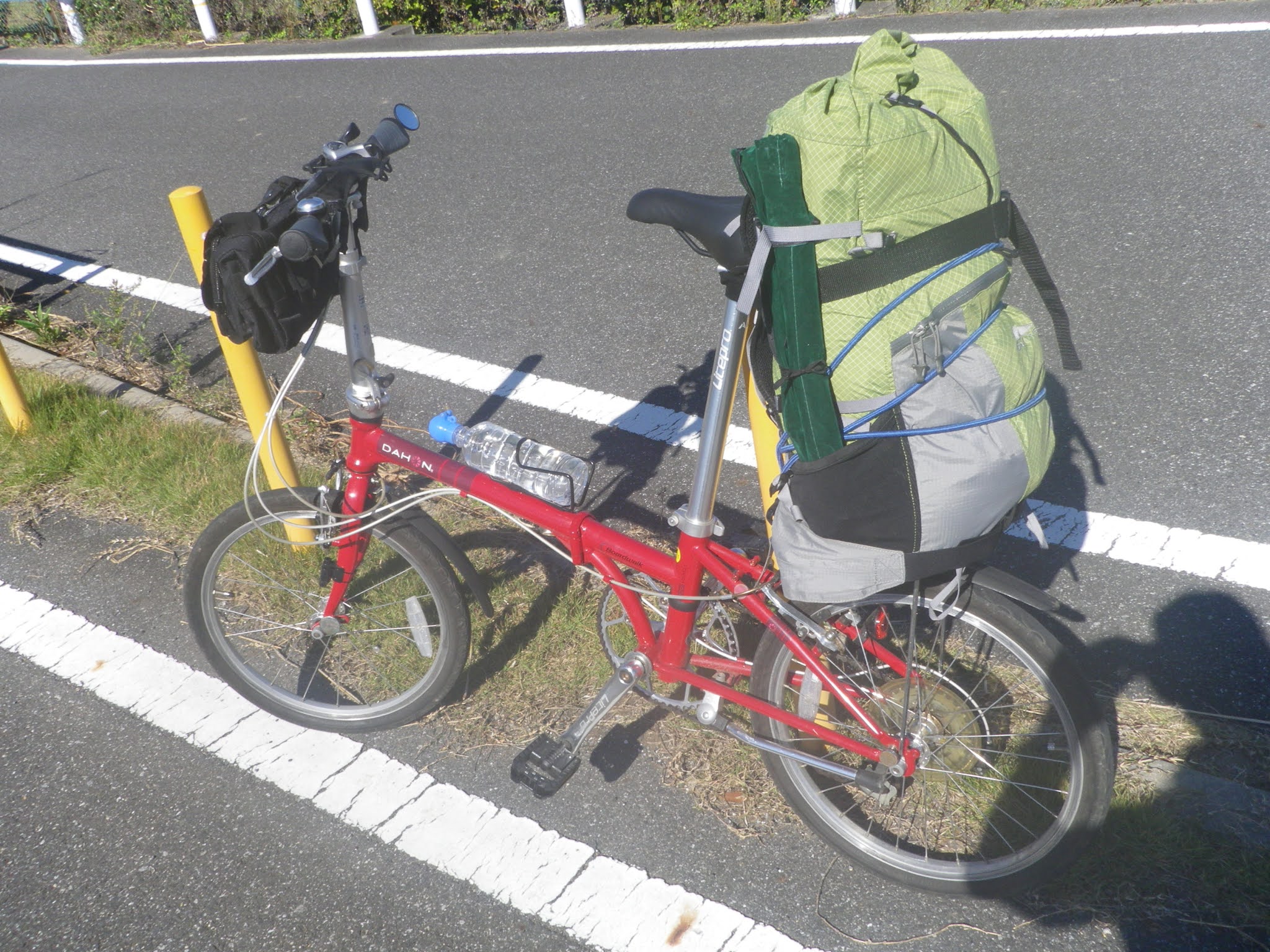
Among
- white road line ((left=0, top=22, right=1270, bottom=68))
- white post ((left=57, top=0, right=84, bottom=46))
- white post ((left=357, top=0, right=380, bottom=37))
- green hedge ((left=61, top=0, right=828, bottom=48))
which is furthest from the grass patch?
white post ((left=57, top=0, right=84, bottom=46))

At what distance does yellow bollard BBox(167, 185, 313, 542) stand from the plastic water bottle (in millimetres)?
508

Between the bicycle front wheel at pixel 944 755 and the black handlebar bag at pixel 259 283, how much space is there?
4.01ft

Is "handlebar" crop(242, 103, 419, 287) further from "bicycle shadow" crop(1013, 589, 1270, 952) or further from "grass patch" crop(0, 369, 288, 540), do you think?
"bicycle shadow" crop(1013, 589, 1270, 952)

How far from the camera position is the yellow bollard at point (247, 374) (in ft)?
9.00

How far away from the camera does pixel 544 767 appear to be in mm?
2316

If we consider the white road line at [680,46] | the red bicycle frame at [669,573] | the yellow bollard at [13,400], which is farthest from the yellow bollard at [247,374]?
the white road line at [680,46]

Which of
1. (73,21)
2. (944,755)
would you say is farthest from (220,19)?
(944,755)

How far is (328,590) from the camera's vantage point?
2.95 metres

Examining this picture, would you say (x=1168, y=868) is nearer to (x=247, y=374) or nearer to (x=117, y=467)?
(x=247, y=374)

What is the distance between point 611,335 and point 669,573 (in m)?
2.27

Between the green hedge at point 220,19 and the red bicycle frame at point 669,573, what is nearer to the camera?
the red bicycle frame at point 669,573

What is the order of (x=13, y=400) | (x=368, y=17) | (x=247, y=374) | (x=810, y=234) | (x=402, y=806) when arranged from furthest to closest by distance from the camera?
(x=368, y=17)
(x=13, y=400)
(x=247, y=374)
(x=402, y=806)
(x=810, y=234)

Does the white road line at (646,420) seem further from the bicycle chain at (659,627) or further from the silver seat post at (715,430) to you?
the silver seat post at (715,430)

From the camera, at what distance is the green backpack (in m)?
1.62
